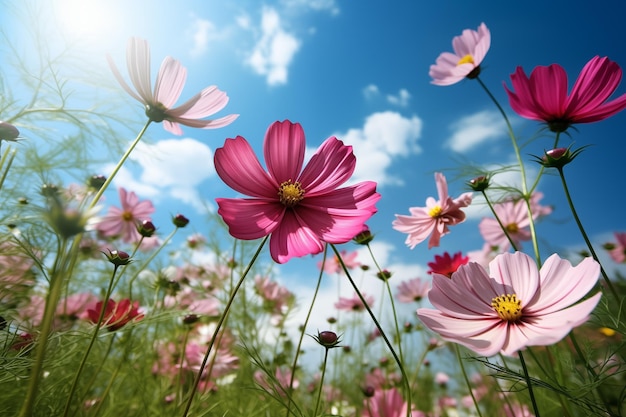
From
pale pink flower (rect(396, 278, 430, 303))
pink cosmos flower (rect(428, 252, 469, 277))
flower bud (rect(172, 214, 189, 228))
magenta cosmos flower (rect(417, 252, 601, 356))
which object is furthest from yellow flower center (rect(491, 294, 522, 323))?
pale pink flower (rect(396, 278, 430, 303))

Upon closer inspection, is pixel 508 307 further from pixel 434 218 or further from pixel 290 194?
pixel 434 218

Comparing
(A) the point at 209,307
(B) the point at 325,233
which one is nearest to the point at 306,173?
(B) the point at 325,233

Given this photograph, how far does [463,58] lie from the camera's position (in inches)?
47.9

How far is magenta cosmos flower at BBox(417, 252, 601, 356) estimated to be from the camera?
447 millimetres

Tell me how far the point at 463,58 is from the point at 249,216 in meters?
0.96

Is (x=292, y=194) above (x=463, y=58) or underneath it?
underneath

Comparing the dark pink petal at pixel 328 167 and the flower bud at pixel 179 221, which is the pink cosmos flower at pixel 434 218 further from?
the flower bud at pixel 179 221

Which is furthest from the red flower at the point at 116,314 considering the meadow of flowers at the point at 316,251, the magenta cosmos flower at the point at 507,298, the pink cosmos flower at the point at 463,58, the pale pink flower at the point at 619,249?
the pale pink flower at the point at 619,249

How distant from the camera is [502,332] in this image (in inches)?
18.7

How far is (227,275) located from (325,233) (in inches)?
50.3

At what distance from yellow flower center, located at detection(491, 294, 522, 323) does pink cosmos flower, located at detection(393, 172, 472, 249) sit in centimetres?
44

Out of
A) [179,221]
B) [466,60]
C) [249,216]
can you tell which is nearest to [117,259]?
[249,216]

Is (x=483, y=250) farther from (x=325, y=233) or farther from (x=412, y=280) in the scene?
(x=325, y=233)

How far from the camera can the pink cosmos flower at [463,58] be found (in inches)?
44.1
